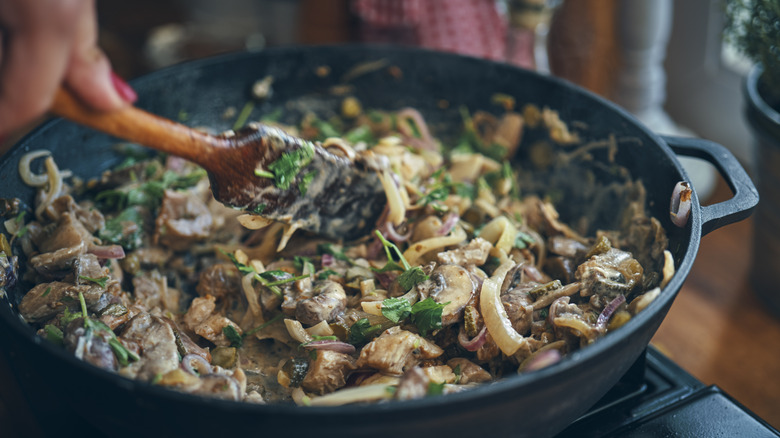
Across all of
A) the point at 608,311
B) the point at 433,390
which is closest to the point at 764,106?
the point at 608,311

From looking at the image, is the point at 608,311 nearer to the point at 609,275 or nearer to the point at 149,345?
the point at 609,275

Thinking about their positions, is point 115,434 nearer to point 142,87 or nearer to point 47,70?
point 47,70

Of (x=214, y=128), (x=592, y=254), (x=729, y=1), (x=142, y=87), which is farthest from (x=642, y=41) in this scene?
(x=142, y=87)

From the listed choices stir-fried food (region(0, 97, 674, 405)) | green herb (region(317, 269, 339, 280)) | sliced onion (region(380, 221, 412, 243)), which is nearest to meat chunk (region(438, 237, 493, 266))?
stir-fried food (region(0, 97, 674, 405))

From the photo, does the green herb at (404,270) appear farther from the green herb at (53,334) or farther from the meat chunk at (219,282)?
the green herb at (53,334)

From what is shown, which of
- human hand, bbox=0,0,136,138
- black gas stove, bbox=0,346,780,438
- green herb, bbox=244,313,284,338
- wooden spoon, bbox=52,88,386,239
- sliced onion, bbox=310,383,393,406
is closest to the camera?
human hand, bbox=0,0,136,138

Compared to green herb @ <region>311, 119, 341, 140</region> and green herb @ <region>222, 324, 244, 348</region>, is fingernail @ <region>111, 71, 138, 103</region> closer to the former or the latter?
green herb @ <region>222, 324, 244, 348</region>

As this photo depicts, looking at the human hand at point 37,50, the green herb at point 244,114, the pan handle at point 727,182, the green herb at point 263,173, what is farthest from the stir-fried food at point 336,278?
the human hand at point 37,50

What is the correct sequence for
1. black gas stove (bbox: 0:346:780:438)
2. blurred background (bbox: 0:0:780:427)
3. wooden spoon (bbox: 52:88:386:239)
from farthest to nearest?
blurred background (bbox: 0:0:780:427) → black gas stove (bbox: 0:346:780:438) → wooden spoon (bbox: 52:88:386:239)
